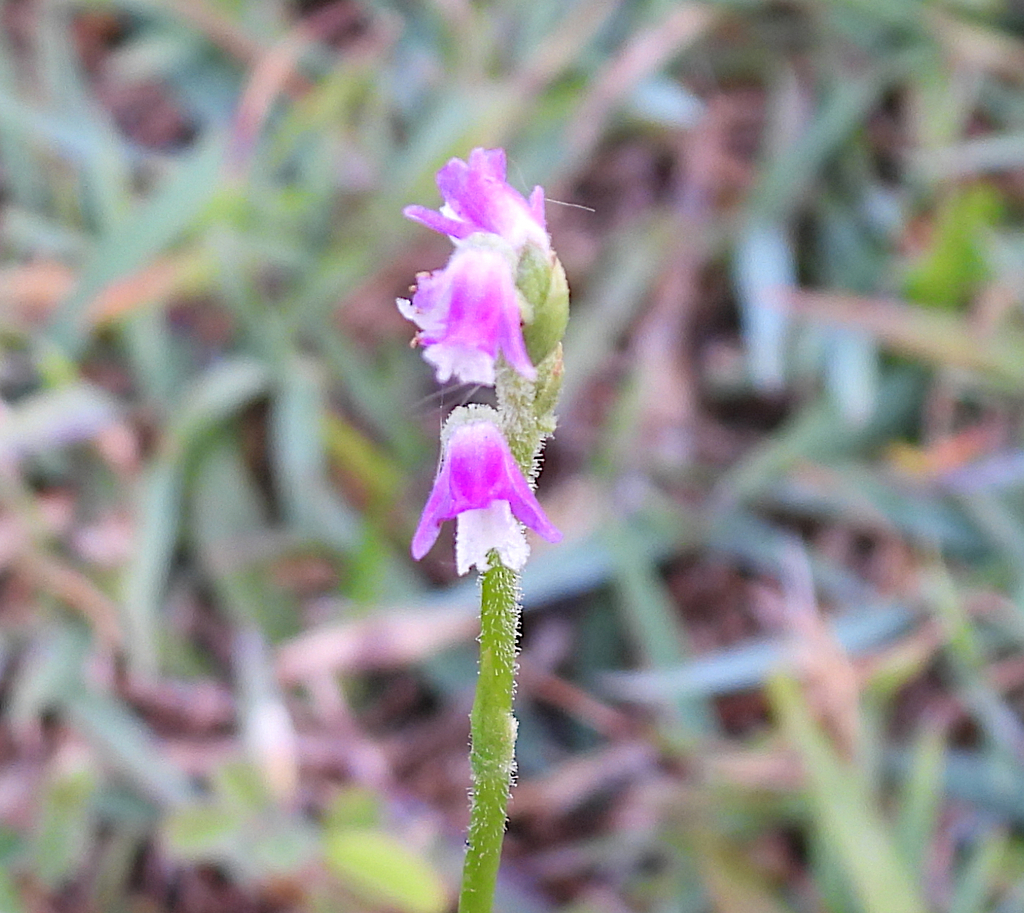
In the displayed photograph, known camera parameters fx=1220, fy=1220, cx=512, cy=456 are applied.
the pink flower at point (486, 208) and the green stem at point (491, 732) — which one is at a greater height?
the pink flower at point (486, 208)

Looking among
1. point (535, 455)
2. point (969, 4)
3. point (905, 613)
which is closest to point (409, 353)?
point (905, 613)

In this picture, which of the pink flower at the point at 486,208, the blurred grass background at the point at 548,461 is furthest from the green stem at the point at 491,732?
the blurred grass background at the point at 548,461

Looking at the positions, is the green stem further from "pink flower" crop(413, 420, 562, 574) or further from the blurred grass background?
the blurred grass background

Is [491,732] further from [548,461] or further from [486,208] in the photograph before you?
[548,461]

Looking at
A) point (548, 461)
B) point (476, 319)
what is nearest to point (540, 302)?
point (476, 319)

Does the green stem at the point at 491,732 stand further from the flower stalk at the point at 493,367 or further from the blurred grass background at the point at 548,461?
the blurred grass background at the point at 548,461

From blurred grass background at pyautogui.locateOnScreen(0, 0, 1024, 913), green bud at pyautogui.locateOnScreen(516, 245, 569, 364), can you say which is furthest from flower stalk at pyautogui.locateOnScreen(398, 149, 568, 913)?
blurred grass background at pyautogui.locateOnScreen(0, 0, 1024, 913)
